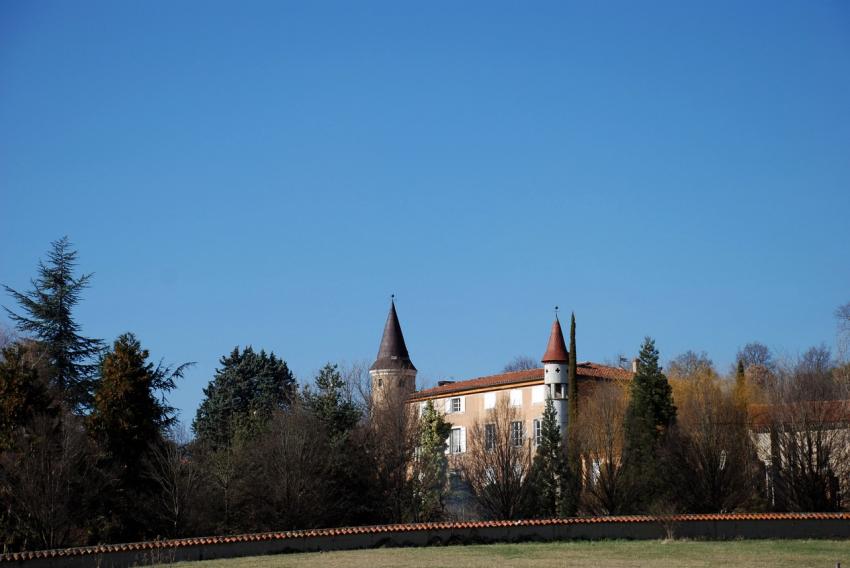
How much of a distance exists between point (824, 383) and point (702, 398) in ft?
20.8

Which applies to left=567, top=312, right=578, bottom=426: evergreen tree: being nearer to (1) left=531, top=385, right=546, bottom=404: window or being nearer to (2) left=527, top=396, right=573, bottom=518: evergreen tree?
(1) left=531, top=385, right=546, bottom=404: window

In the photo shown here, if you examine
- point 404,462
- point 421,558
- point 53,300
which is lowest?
point 421,558

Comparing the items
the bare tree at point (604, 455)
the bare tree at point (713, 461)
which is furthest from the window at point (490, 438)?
the bare tree at point (713, 461)

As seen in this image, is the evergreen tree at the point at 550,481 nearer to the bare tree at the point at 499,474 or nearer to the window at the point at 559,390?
the bare tree at the point at 499,474

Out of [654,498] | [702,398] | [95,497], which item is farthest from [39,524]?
[702,398]

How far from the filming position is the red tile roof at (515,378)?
67.7m

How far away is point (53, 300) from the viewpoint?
51.2 meters

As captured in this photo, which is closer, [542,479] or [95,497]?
[95,497]

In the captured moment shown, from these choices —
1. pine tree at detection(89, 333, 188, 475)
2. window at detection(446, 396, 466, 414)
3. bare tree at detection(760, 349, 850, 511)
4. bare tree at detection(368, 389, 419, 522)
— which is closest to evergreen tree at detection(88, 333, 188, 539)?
pine tree at detection(89, 333, 188, 475)

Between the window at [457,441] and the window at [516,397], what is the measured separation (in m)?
4.39

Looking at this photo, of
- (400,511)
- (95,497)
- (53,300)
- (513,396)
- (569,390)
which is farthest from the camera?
(513,396)

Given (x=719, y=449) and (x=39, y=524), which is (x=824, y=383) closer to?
(x=719, y=449)

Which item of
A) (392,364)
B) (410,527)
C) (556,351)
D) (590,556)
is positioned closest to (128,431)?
(410,527)

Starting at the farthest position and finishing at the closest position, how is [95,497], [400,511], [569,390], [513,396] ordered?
[513,396]
[569,390]
[400,511]
[95,497]
